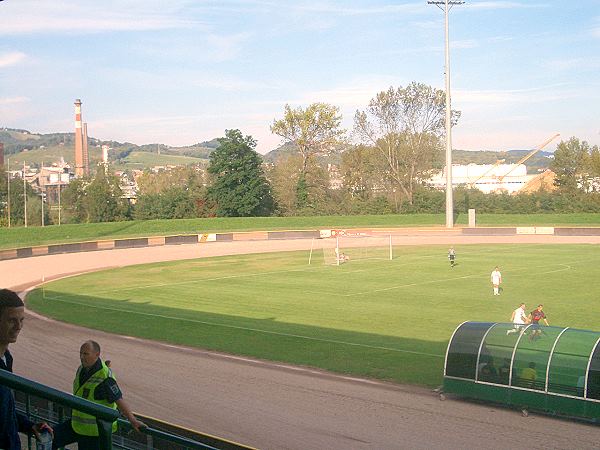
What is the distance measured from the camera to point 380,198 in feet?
324

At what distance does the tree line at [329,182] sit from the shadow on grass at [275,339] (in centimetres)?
5930

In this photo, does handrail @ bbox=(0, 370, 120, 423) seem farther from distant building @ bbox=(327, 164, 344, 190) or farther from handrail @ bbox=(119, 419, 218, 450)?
distant building @ bbox=(327, 164, 344, 190)

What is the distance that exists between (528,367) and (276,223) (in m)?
68.8

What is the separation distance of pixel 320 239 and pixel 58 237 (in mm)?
24892

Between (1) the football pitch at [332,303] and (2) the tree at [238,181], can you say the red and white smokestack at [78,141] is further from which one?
(1) the football pitch at [332,303]

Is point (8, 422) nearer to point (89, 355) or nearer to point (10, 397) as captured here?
point (10, 397)

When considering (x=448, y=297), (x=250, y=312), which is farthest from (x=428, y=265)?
(x=250, y=312)

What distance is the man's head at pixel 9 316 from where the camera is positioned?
15.7 ft

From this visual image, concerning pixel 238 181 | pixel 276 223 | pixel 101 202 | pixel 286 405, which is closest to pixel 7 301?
pixel 286 405

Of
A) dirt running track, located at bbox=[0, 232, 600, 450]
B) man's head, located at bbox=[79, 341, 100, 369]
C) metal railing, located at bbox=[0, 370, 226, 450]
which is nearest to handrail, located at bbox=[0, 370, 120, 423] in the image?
metal railing, located at bbox=[0, 370, 226, 450]

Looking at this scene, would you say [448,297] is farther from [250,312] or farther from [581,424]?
[581,424]

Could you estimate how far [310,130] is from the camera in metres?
110

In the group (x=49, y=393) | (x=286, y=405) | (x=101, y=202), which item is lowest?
(x=286, y=405)

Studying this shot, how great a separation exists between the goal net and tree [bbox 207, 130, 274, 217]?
20.0m
